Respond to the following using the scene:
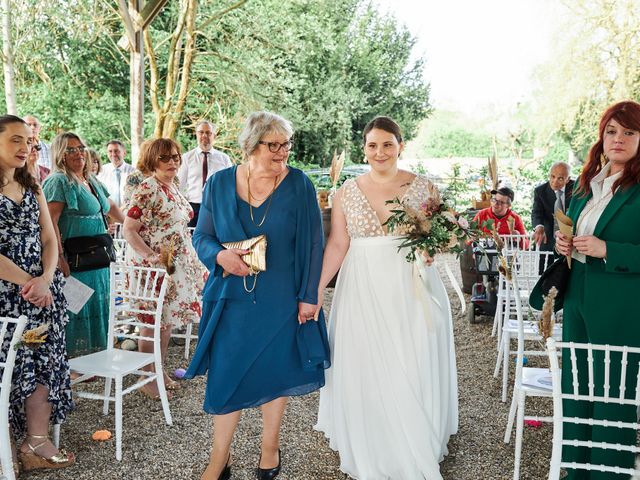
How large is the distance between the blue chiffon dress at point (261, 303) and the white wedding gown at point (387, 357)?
0.35m

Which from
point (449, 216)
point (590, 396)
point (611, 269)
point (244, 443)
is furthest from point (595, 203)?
point (244, 443)

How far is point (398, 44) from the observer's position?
1800 cm

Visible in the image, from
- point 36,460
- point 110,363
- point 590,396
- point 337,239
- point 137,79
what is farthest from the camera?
point 137,79

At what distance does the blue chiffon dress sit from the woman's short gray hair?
0.19 m

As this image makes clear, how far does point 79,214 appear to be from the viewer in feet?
14.1

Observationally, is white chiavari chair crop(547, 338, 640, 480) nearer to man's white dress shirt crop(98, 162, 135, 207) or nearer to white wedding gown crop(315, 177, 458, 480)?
white wedding gown crop(315, 177, 458, 480)

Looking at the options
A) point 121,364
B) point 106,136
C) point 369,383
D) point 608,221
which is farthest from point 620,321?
point 106,136

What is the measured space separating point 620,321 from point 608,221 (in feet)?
1.47

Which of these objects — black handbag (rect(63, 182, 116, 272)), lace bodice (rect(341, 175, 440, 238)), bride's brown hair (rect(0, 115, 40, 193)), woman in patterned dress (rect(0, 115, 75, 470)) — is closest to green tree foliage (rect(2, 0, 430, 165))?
black handbag (rect(63, 182, 116, 272))

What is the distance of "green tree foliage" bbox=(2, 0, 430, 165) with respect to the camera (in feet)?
41.5

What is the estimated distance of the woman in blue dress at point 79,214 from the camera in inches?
161

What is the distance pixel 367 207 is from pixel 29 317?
195 centimetres

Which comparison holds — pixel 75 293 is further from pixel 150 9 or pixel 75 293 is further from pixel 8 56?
pixel 8 56

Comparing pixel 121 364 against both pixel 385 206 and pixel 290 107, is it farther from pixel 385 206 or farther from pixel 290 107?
pixel 290 107
